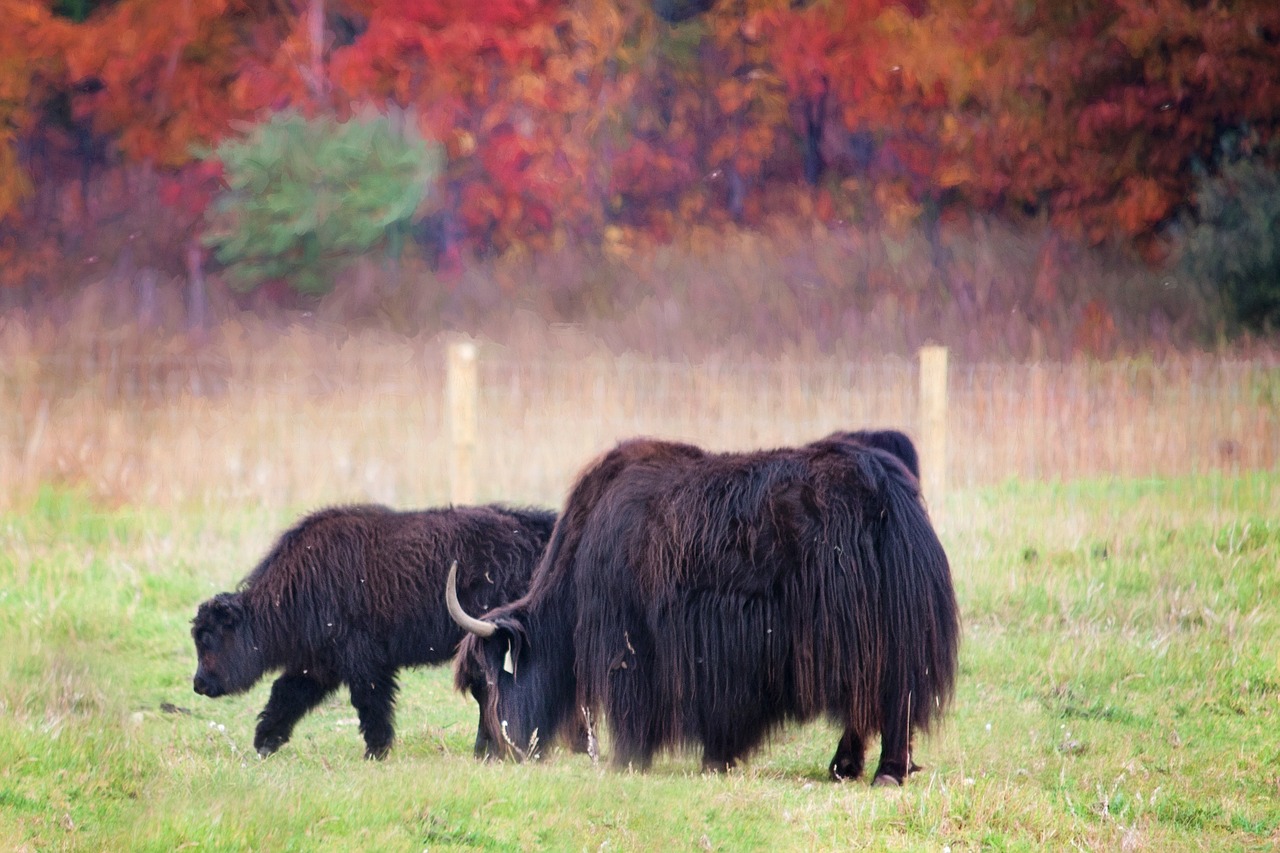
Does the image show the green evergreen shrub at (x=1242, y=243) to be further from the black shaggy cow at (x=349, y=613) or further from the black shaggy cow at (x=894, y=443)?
the black shaggy cow at (x=349, y=613)

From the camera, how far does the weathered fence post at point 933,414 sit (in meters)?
12.8

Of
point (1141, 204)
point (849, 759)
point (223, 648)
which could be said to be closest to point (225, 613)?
point (223, 648)

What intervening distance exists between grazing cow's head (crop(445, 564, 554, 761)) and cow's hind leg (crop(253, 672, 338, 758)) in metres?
1.26

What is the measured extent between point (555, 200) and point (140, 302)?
23.3ft

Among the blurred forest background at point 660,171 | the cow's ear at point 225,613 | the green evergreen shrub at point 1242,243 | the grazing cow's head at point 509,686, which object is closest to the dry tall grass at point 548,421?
the green evergreen shrub at point 1242,243

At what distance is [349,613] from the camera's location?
8.65 metres

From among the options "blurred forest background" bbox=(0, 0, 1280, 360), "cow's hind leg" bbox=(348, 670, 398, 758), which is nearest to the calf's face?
"cow's hind leg" bbox=(348, 670, 398, 758)

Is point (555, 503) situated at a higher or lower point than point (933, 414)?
lower

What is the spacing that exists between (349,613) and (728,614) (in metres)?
2.53

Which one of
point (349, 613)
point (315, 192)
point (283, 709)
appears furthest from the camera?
point (315, 192)

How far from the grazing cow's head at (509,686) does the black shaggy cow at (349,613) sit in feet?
3.13

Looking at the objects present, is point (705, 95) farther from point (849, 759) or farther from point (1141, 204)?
point (849, 759)

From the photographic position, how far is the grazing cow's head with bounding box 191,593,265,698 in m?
8.56

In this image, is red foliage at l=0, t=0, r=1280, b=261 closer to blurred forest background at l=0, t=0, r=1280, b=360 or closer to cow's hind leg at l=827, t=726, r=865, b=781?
blurred forest background at l=0, t=0, r=1280, b=360
